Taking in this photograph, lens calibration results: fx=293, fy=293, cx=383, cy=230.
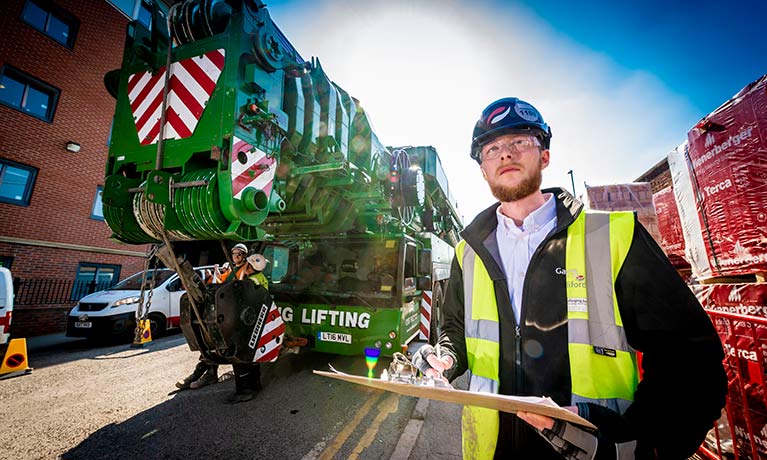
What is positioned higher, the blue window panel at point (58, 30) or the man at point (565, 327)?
the blue window panel at point (58, 30)

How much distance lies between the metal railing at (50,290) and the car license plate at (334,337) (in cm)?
950

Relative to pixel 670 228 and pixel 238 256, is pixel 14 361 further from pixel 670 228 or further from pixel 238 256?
pixel 670 228

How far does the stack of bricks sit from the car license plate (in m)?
4.09

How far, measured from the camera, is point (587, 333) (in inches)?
42.5

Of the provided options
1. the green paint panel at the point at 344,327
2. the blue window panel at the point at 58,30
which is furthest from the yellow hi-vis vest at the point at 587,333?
the blue window panel at the point at 58,30

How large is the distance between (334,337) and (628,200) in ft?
15.7

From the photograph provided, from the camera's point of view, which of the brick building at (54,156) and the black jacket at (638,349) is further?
the brick building at (54,156)

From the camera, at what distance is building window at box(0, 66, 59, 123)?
842 cm

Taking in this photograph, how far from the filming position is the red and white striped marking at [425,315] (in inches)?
204

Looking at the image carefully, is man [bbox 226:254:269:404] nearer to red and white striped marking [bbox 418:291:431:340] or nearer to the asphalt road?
the asphalt road

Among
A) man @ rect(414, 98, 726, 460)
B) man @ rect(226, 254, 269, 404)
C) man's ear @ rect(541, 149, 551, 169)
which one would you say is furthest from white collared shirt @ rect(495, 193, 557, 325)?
man @ rect(226, 254, 269, 404)

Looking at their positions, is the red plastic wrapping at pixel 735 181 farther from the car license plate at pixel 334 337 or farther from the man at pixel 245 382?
the man at pixel 245 382

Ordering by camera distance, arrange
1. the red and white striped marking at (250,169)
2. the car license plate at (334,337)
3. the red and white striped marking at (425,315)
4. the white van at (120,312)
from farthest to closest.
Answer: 1. the white van at (120,312)
2. the red and white striped marking at (425,315)
3. the car license plate at (334,337)
4. the red and white striped marking at (250,169)

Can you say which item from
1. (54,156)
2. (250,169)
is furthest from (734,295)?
(54,156)
